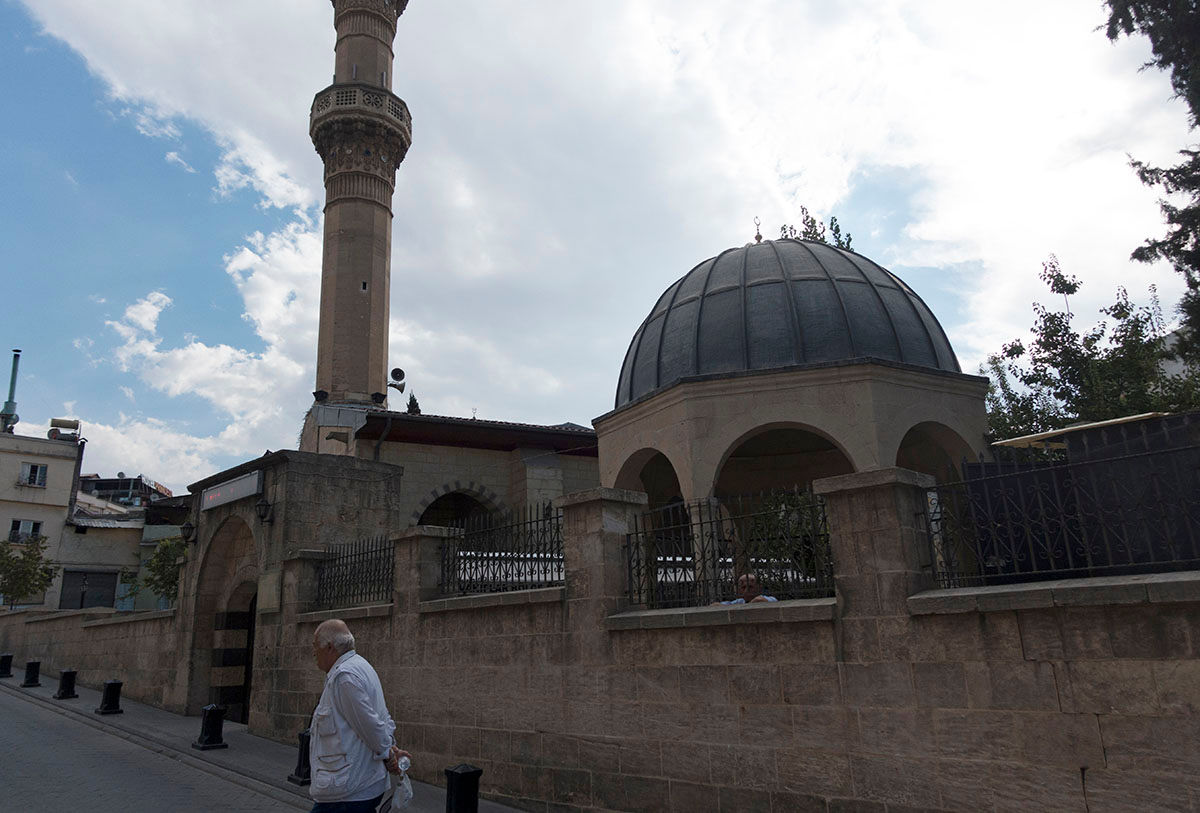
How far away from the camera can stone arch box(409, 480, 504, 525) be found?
18461 millimetres

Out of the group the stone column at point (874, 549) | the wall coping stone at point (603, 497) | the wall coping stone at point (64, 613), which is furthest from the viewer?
the wall coping stone at point (64, 613)

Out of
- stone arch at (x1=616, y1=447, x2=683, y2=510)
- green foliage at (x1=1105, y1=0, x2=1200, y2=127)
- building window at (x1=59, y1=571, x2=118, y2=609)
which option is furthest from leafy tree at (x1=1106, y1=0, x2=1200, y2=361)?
building window at (x1=59, y1=571, x2=118, y2=609)

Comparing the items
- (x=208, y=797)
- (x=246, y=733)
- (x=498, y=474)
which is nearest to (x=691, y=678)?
(x=208, y=797)

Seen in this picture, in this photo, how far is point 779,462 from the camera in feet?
49.8

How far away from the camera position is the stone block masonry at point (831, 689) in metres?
4.12

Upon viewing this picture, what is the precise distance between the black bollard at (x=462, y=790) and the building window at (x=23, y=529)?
3400 cm

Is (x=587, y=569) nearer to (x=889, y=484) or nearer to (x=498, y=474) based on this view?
(x=889, y=484)

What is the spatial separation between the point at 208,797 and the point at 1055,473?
304 inches

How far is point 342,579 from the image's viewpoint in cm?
1027

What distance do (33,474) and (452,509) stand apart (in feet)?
79.8

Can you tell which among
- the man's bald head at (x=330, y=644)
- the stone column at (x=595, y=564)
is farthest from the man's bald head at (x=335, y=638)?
the stone column at (x=595, y=564)

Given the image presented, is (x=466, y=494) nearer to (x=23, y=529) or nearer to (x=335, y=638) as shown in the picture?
(x=335, y=638)

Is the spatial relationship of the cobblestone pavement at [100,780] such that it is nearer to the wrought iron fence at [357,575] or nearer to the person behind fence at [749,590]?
the wrought iron fence at [357,575]

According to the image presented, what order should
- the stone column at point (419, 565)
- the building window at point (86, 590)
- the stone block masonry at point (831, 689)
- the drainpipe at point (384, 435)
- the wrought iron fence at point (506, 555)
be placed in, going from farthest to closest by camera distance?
the building window at point (86, 590)
the drainpipe at point (384, 435)
the stone column at point (419, 565)
the wrought iron fence at point (506, 555)
the stone block masonry at point (831, 689)
